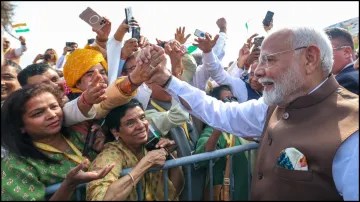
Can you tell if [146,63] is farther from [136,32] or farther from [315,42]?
[315,42]

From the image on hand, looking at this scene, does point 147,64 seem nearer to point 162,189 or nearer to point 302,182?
point 162,189

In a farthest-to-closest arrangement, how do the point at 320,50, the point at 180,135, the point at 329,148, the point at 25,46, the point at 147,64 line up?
the point at 25,46
the point at 180,135
the point at 147,64
the point at 320,50
the point at 329,148

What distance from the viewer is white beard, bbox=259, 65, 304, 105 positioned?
2039 millimetres

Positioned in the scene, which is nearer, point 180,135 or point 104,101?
point 104,101

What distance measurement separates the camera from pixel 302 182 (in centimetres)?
178

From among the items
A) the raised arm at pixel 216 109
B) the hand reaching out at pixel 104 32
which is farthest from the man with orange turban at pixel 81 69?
the raised arm at pixel 216 109

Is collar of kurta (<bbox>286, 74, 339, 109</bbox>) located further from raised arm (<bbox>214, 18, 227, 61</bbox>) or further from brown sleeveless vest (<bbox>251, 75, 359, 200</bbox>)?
raised arm (<bbox>214, 18, 227, 61</bbox>)

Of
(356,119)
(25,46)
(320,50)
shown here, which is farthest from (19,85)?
(25,46)

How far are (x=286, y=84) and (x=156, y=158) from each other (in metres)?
0.98

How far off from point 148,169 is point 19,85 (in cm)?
169

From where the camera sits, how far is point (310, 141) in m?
1.77

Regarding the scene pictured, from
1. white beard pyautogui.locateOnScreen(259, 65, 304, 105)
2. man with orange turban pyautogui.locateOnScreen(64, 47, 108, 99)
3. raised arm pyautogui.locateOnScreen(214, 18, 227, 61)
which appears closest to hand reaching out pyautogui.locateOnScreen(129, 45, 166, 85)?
man with orange turban pyautogui.locateOnScreen(64, 47, 108, 99)

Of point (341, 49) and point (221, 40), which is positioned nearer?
point (341, 49)

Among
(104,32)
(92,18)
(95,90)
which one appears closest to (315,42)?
(95,90)
